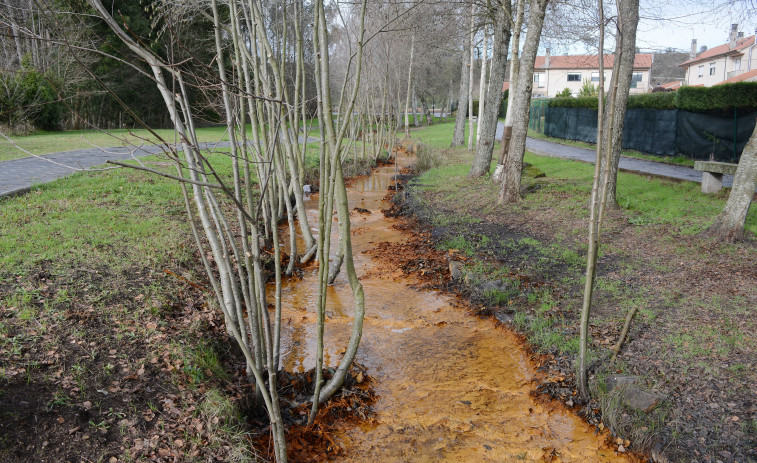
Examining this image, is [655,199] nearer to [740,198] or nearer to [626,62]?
[626,62]

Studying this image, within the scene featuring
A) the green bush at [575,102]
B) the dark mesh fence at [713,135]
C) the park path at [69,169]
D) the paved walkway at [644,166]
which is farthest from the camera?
the green bush at [575,102]

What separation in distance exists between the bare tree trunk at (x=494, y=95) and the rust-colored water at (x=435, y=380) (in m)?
6.51

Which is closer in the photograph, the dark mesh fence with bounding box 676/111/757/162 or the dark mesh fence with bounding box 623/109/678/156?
the dark mesh fence with bounding box 676/111/757/162

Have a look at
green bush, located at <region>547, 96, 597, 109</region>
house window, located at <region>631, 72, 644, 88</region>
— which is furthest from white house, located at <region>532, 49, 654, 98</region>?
green bush, located at <region>547, 96, 597, 109</region>

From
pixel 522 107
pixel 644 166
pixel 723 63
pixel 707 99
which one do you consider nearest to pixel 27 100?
pixel 522 107

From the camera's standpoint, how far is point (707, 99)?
1389 centimetres

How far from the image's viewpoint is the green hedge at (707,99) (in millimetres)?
12656

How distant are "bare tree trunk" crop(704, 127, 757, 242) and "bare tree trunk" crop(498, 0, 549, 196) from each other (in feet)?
11.8

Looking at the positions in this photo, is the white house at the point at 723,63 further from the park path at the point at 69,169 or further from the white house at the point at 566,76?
the park path at the point at 69,169

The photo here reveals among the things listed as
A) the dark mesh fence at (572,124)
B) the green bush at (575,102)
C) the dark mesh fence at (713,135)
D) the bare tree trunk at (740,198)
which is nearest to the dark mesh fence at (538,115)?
the green bush at (575,102)

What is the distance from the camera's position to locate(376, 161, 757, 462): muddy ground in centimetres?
362

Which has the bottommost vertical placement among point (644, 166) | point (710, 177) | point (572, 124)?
point (644, 166)

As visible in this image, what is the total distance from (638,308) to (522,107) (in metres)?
5.45

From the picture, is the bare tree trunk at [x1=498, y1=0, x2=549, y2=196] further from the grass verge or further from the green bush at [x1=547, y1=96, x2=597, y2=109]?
the green bush at [x1=547, y1=96, x2=597, y2=109]
